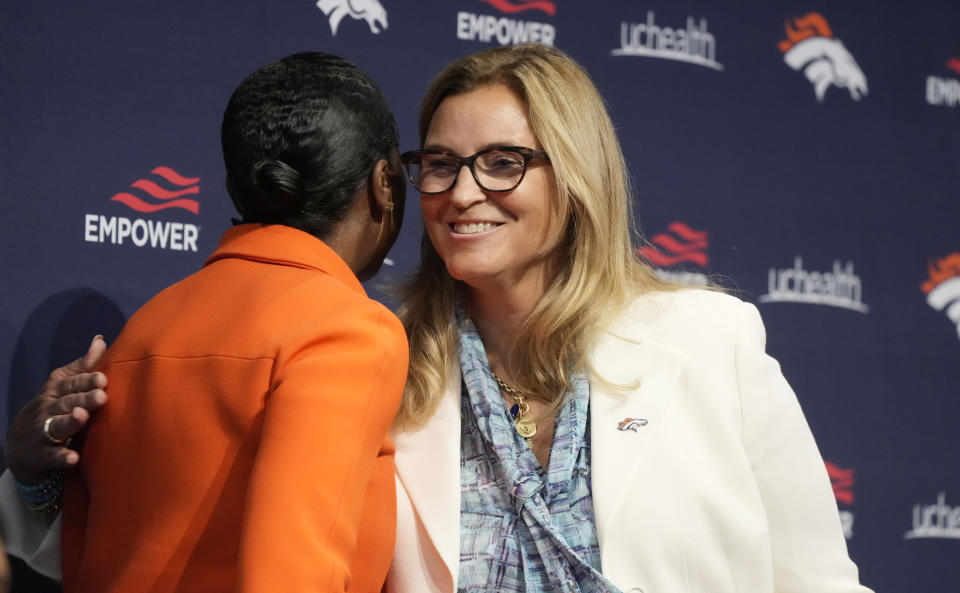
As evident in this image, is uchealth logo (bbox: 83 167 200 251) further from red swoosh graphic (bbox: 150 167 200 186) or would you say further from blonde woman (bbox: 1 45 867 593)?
blonde woman (bbox: 1 45 867 593)

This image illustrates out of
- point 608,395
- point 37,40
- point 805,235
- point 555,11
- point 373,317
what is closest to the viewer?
point 373,317

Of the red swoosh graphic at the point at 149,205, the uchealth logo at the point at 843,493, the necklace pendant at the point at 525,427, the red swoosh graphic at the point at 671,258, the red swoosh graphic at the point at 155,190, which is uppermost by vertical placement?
the red swoosh graphic at the point at 155,190

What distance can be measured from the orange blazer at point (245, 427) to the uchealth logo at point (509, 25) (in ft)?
4.53


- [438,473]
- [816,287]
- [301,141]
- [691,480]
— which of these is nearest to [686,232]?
[816,287]

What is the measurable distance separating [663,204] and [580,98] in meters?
0.91

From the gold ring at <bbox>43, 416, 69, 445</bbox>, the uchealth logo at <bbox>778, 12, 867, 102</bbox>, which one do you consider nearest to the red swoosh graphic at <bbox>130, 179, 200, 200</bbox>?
the gold ring at <bbox>43, 416, 69, 445</bbox>

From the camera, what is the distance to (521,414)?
2.05m

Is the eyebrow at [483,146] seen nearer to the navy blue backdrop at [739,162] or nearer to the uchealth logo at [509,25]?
the navy blue backdrop at [739,162]

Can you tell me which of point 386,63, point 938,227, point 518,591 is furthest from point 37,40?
point 938,227

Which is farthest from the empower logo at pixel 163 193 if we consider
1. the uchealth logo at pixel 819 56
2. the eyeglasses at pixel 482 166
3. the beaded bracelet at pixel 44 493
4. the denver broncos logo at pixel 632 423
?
the uchealth logo at pixel 819 56

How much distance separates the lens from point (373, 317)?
4.52 ft

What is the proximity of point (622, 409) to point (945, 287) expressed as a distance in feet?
5.68

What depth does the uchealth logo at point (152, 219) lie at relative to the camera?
7.55ft

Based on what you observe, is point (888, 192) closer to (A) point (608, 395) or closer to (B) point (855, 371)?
(B) point (855, 371)
